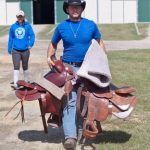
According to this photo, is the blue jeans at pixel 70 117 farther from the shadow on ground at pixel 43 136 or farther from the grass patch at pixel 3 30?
the grass patch at pixel 3 30

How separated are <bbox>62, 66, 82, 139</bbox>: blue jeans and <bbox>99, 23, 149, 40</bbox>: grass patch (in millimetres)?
22952

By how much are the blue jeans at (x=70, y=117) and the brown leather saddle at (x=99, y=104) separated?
3.0 inches

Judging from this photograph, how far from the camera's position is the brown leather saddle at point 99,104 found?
6402 mm

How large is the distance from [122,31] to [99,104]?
2701cm

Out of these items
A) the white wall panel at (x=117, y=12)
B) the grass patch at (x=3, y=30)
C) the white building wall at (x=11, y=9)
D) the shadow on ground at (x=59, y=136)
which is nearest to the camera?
the shadow on ground at (x=59, y=136)

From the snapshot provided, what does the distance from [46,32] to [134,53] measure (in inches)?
579

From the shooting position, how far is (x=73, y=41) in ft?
21.7

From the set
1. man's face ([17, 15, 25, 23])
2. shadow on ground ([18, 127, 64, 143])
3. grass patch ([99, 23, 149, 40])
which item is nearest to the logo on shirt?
man's face ([17, 15, 25, 23])

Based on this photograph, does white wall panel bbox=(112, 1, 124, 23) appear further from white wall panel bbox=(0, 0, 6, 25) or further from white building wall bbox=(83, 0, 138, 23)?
white wall panel bbox=(0, 0, 6, 25)

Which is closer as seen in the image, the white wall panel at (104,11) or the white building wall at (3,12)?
the white wall panel at (104,11)

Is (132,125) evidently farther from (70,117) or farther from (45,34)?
(45,34)

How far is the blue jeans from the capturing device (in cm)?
646

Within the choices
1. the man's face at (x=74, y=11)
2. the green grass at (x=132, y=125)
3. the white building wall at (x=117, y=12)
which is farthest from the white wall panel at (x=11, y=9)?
the man's face at (x=74, y=11)

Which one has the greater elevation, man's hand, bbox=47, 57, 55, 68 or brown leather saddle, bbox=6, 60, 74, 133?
man's hand, bbox=47, 57, 55, 68
